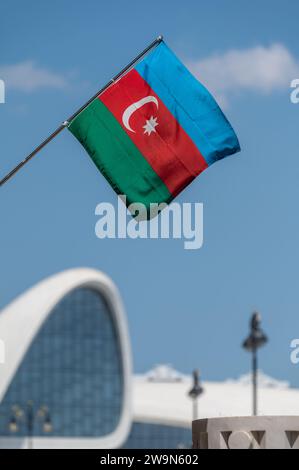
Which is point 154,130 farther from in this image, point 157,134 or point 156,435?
point 156,435

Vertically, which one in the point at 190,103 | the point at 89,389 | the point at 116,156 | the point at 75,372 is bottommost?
the point at 116,156

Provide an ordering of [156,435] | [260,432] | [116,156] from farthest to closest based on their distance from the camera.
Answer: [156,435], [116,156], [260,432]

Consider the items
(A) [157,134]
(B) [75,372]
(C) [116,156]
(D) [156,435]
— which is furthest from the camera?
(B) [75,372]

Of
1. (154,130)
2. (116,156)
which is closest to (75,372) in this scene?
(154,130)

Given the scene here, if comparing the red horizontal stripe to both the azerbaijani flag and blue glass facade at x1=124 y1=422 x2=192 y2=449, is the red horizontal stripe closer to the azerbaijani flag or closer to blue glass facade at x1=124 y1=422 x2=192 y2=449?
the azerbaijani flag
